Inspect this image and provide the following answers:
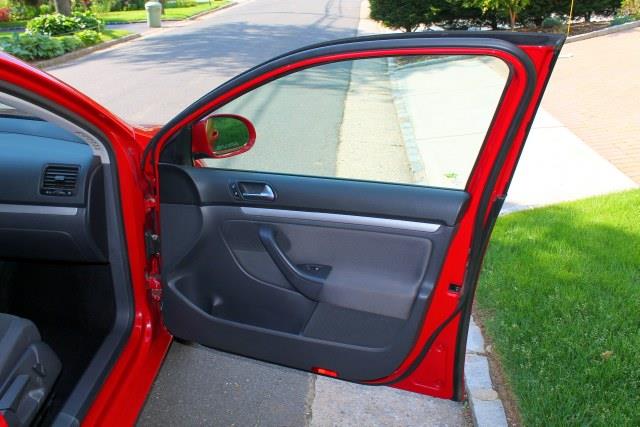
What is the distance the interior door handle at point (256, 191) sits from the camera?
7.99 ft

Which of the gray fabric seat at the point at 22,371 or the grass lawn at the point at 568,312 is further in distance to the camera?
the grass lawn at the point at 568,312

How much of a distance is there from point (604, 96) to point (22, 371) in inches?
358

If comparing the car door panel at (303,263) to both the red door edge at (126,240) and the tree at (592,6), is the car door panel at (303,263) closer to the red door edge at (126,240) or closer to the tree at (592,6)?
the red door edge at (126,240)

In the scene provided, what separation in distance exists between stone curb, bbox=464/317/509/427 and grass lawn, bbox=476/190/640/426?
0.09m

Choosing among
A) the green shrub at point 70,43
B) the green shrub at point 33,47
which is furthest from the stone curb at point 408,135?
the green shrub at point 70,43

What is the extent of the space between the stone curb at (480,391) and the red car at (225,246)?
1.49 ft

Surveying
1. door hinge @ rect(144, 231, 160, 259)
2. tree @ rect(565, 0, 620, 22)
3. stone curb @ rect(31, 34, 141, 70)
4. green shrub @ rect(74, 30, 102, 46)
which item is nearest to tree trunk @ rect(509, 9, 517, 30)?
tree @ rect(565, 0, 620, 22)

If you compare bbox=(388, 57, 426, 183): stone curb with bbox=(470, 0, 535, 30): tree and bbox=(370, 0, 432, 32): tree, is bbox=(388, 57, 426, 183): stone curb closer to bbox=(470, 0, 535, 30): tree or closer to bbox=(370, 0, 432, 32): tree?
bbox=(470, 0, 535, 30): tree

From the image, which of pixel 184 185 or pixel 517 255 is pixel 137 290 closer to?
pixel 184 185

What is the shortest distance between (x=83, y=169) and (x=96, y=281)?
0.68 meters

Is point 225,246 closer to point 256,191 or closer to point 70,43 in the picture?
point 256,191

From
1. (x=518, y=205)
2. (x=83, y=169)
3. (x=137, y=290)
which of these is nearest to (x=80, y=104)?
(x=83, y=169)

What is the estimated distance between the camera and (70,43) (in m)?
16.6

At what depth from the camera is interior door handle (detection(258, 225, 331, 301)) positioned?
7.94 ft
